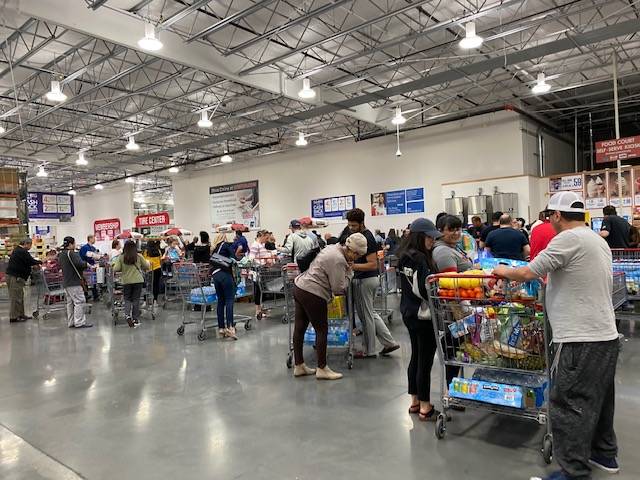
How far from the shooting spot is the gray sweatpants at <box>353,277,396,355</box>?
5281 millimetres

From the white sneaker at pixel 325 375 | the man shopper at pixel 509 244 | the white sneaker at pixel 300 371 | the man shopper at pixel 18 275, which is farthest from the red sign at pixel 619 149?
the man shopper at pixel 18 275

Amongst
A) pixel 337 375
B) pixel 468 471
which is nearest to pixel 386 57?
pixel 337 375

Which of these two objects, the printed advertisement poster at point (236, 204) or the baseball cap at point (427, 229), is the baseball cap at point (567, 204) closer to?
the baseball cap at point (427, 229)

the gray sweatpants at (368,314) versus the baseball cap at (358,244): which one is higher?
the baseball cap at (358,244)

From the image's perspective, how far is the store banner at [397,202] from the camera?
50.3 ft

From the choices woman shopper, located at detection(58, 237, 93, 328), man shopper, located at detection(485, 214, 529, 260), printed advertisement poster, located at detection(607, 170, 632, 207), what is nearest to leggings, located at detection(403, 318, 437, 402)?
man shopper, located at detection(485, 214, 529, 260)

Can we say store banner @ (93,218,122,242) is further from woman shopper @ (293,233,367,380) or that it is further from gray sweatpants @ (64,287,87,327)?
woman shopper @ (293,233,367,380)

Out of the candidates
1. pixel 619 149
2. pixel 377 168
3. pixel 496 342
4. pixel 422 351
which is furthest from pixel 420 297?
pixel 377 168

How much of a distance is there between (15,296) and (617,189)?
1441 centimetres

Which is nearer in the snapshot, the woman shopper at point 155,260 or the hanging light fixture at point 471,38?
the hanging light fixture at point 471,38

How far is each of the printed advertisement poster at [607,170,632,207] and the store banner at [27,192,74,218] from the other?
20.8m

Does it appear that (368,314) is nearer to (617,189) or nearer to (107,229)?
(617,189)

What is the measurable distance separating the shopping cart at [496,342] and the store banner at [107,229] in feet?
60.6

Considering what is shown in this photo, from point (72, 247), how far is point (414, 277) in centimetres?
722
